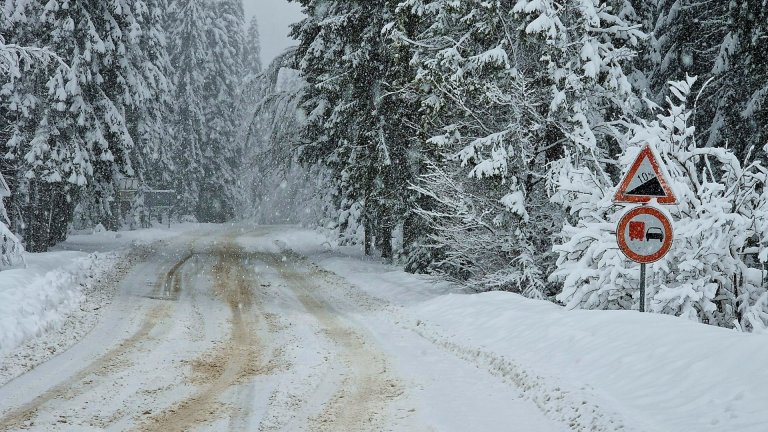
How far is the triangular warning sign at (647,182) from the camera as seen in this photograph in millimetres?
7012

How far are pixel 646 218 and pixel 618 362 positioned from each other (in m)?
1.69

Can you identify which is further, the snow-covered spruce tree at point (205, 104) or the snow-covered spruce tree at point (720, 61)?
the snow-covered spruce tree at point (205, 104)

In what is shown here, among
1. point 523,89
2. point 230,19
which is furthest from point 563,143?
point 230,19

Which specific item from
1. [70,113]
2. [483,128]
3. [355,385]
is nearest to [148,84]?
[70,113]

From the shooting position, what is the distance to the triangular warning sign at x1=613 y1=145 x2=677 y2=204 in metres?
7.01

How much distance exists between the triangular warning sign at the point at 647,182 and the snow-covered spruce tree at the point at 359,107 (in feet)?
33.1

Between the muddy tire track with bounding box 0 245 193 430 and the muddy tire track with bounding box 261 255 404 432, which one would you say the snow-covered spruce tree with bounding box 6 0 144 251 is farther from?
the muddy tire track with bounding box 261 255 404 432

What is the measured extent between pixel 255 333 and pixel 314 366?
2498 millimetres

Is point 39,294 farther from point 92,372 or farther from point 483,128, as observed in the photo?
point 483,128

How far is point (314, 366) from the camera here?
26.0 feet

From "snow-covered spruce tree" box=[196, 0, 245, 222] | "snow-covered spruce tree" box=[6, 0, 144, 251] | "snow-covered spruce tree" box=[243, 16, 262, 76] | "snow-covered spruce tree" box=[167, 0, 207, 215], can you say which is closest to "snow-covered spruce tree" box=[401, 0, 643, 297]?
"snow-covered spruce tree" box=[6, 0, 144, 251]

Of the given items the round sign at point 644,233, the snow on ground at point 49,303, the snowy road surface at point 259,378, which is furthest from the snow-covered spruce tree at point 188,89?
the round sign at point 644,233

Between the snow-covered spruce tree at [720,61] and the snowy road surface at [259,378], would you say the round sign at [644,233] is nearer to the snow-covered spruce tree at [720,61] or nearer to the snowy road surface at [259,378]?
the snowy road surface at [259,378]

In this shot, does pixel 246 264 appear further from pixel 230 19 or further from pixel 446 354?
pixel 230 19
